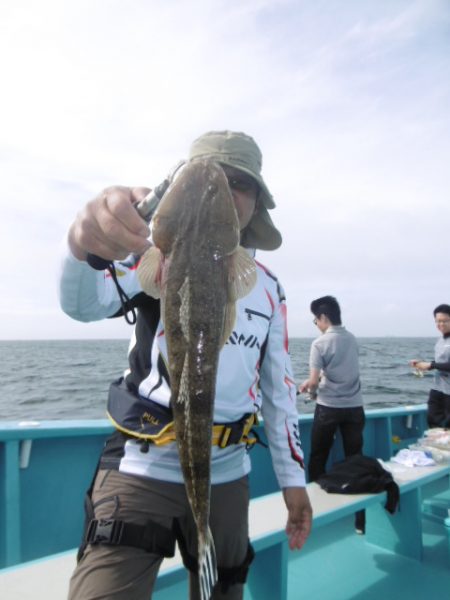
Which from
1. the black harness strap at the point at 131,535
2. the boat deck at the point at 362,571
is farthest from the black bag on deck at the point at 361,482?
the black harness strap at the point at 131,535

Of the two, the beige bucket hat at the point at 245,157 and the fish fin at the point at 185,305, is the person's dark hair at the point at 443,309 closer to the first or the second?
the beige bucket hat at the point at 245,157

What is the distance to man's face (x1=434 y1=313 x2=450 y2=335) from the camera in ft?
27.5

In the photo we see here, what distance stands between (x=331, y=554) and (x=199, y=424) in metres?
4.86

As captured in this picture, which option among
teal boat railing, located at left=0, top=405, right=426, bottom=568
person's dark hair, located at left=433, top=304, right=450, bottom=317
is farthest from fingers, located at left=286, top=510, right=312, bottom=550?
person's dark hair, located at left=433, top=304, right=450, bottom=317

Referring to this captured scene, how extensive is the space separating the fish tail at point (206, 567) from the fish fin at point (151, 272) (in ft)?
3.60

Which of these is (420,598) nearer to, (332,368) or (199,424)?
(332,368)

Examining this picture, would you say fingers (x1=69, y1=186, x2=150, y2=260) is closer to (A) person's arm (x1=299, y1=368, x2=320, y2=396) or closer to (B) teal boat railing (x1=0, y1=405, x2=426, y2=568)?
(B) teal boat railing (x1=0, y1=405, x2=426, y2=568)

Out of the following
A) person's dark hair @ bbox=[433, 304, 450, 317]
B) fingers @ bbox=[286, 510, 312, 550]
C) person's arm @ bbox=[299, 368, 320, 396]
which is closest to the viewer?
fingers @ bbox=[286, 510, 312, 550]

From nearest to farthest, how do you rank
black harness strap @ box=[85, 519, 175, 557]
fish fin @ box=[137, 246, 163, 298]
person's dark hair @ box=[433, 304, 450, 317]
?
1. fish fin @ box=[137, 246, 163, 298]
2. black harness strap @ box=[85, 519, 175, 557]
3. person's dark hair @ box=[433, 304, 450, 317]

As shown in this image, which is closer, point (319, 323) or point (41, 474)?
point (41, 474)

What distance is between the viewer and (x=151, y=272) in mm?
1768

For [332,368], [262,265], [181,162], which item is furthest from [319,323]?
[181,162]

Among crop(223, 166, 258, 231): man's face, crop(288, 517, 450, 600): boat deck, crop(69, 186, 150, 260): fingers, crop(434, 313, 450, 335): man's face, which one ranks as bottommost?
crop(288, 517, 450, 600): boat deck

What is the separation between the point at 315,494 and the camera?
4.90 m
